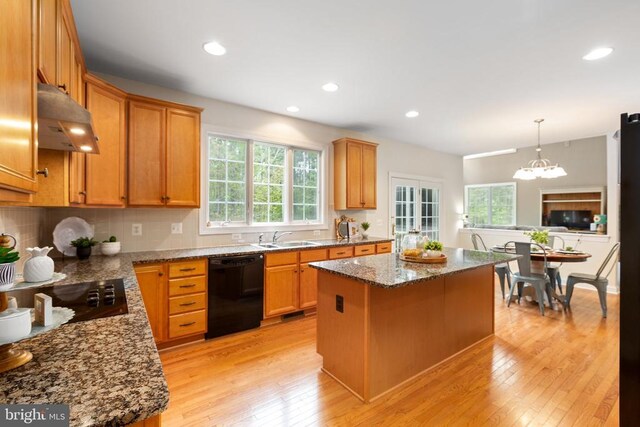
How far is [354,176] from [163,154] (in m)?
2.63

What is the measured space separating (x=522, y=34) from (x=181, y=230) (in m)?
3.65

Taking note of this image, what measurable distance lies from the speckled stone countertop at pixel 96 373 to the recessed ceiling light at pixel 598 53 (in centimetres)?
365

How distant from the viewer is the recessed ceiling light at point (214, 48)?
2417mm

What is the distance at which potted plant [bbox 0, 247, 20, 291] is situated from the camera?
91 centimetres

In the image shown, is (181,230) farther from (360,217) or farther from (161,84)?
(360,217)

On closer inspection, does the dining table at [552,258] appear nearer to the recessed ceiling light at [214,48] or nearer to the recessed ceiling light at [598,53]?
the recessed ceiling light at [598,53]

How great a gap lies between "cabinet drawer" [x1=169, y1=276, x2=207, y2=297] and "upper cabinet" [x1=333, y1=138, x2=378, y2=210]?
7.57 ft

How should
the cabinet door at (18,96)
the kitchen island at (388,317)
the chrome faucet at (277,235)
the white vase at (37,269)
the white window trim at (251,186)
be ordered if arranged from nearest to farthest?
the cabinet door at (18,96) → the white vase at (37,269) → the kitchen island at (388,317) → the white window trim at (251,186) → the chrome faucet at (277,235)

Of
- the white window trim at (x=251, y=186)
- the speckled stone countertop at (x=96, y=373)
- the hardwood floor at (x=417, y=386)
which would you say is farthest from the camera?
the white window trim at (x=251, y=186)

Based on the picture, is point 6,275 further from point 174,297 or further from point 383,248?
point 383,248

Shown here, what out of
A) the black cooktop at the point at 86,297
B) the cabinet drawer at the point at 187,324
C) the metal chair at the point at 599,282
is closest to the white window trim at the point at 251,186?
the cabinet drawer at the point at 187,324

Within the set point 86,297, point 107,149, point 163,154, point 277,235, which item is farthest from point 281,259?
point 86,297

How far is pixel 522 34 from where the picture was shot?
2.25m

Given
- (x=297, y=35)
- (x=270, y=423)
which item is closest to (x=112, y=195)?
(x=297, y=35)
